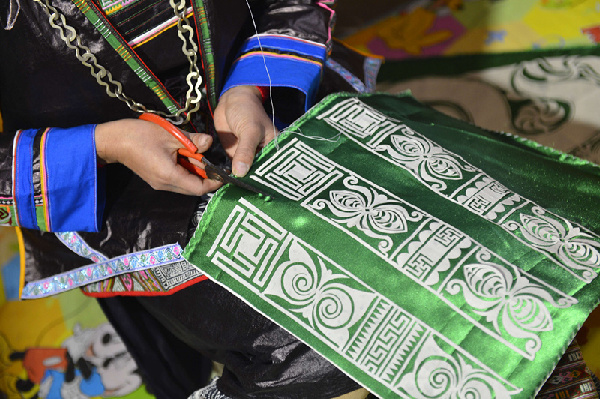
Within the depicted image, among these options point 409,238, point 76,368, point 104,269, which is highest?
point 409,238

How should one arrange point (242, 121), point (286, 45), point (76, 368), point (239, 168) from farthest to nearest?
point (76, 368) < point (286, 45) < point (242, 121) < point (239, 168)

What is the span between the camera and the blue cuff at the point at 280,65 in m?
1.00

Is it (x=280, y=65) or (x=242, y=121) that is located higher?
(x=280, y=65)

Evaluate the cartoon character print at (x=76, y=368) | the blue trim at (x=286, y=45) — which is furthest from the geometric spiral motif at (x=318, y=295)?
the cartoon character print at (x=76, y=368)

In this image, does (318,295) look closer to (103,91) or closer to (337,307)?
(337,307)

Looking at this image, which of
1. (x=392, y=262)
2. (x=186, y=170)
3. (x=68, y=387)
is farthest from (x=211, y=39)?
(x=68, y=387)

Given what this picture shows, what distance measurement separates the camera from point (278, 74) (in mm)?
1003

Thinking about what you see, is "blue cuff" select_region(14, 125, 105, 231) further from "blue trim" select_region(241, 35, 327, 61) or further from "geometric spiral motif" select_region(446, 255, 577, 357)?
"geometric spiral motif" select_region(446, 255, 577, 357)

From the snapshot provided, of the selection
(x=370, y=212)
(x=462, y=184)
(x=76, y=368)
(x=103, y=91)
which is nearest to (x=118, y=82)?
(x=103, y=91)

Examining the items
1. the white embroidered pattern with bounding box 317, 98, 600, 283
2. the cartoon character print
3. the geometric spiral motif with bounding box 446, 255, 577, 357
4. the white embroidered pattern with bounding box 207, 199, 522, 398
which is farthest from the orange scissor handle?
the cartoon character print

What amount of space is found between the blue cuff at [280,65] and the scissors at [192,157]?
187 mm

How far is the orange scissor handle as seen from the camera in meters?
0.83

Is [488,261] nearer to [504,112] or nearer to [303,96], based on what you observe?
[303,96]

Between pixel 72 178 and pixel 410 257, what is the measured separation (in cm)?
51
